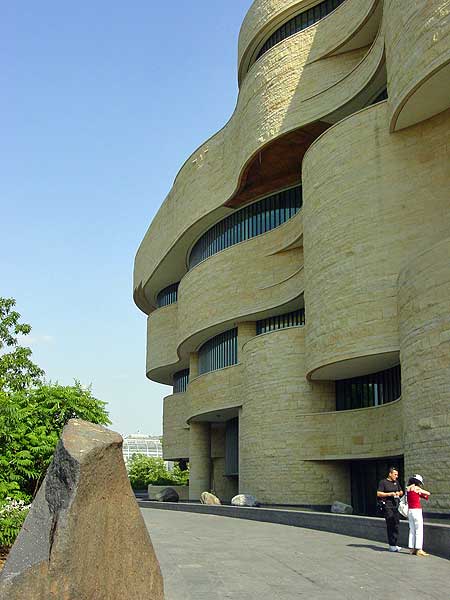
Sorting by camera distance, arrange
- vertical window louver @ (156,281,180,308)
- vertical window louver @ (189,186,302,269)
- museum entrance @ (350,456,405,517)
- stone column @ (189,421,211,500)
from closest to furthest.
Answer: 1. museum entrance @ (350,456,405,517)
2. vertical window louver @ (189,186,302,269)
3. stone column @ (189,421,211,500)
4. vertical window louver @ (156,281,180,308)

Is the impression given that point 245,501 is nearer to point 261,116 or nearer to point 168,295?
point 261,116

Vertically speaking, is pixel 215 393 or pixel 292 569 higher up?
pixel 215 393

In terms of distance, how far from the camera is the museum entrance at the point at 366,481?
25.6 m

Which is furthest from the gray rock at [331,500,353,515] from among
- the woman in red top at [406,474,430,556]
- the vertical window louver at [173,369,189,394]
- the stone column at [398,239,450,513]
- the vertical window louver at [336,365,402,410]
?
the vertical window louver at [173,369,189,394]

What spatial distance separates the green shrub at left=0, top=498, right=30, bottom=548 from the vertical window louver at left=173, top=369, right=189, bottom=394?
102ft

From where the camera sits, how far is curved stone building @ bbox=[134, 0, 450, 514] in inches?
747

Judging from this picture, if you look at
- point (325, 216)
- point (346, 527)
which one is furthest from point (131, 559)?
point (325, 216)

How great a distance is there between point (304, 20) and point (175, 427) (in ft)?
81.2

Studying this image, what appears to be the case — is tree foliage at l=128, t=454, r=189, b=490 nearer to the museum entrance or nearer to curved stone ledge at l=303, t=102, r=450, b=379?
the museum entrance

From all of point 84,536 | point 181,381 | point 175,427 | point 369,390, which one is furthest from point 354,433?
point 181,381

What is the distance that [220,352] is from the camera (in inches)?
1444

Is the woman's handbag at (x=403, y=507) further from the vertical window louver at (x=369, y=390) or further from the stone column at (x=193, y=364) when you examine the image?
the stone column at (x=193, y=364)

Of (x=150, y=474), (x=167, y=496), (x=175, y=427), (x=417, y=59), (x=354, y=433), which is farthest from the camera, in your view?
(x=150, y=474)

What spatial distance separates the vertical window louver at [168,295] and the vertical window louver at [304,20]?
1910 cm
